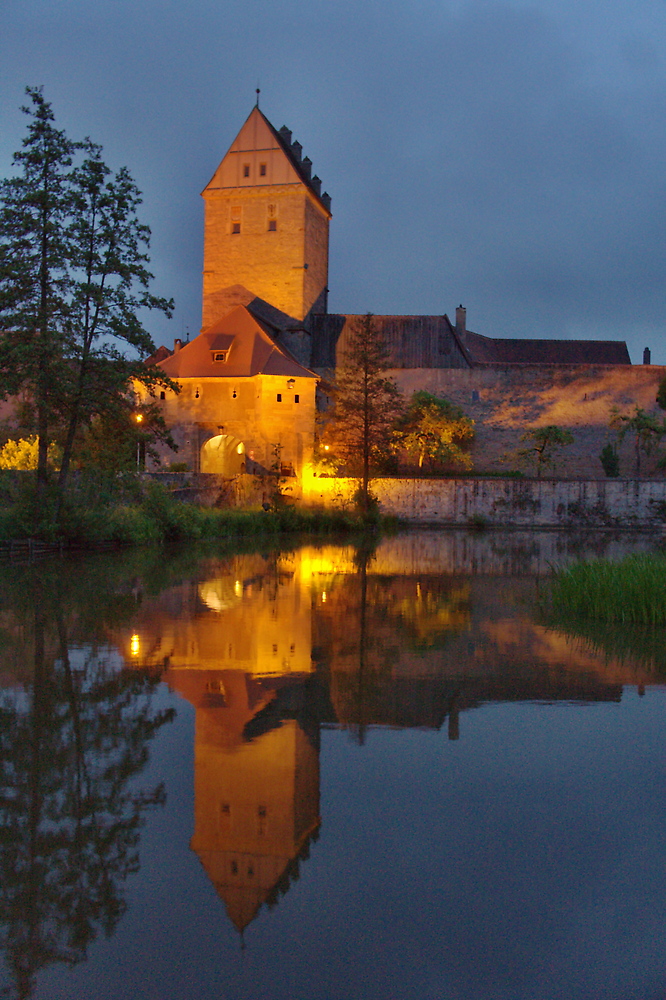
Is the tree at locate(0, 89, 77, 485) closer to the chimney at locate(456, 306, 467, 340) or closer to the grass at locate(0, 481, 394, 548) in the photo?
the grass at locate(0, 481, 394, 548)

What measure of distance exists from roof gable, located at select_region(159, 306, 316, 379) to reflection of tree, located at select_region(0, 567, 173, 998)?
3450 centimetres

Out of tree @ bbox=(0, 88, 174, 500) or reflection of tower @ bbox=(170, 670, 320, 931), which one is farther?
tree @ bbox=(0, 88, 174, 500)

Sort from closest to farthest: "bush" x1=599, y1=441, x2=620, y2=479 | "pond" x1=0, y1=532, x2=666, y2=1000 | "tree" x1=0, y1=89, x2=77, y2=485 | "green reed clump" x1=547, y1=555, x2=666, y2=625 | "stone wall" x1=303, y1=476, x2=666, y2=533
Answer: "pond" x1=0, y1=532, x2=666, y2=1000 < "green reed clump" x1=547, y1=555, x2=666, y2=625 < "tree" x1=0, y1=89, x2=77, y2=485 < "stone wall" x1=303, y1=476, x2=666, y2=533 < "bush" x1=599, y1=441, x2=620, y2=479

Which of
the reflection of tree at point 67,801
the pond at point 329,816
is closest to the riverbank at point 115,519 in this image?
the pond at point 329,816

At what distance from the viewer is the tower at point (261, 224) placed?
48.6 metres

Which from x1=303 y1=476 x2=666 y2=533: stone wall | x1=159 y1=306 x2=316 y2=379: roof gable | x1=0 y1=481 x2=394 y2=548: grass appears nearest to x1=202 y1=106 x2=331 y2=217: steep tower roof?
x1=159 y1=306 x2=316 y2=379: roof gable

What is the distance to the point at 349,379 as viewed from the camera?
4088 cm

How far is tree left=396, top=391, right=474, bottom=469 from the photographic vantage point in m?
45.2

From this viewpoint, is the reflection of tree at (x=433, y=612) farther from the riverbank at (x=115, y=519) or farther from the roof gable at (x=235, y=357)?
the roof gable at (x=235, y=357)

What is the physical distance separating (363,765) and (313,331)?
158 ft

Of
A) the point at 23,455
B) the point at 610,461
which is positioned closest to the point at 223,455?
the point at 23,455

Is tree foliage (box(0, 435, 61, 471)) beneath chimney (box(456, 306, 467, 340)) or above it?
beneath

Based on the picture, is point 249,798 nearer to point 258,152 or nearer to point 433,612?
point 433,612

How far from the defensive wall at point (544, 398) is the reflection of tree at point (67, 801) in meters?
45.8
